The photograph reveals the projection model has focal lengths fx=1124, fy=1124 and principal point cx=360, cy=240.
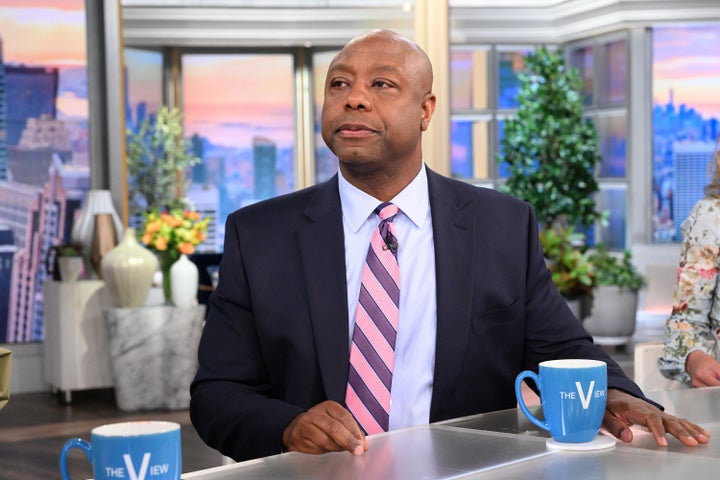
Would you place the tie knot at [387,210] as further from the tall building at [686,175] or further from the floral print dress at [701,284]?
the tall building at [686,175]

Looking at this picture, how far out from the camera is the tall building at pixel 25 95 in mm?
7410

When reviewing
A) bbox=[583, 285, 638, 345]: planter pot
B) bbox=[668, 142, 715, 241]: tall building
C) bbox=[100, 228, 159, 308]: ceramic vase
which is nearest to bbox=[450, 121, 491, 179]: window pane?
bbox=[668, 142, 715, 241]: tall building

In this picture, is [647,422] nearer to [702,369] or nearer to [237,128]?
[702,369]

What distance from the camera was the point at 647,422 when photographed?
1.52 metres

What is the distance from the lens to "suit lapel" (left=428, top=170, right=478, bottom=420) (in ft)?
6.31

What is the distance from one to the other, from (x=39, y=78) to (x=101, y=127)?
0.52m

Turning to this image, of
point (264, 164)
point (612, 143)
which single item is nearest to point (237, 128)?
point (264, 164)

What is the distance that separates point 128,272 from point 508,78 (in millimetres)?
5336

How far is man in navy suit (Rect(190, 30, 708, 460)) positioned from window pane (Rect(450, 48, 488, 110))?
28.2 feet

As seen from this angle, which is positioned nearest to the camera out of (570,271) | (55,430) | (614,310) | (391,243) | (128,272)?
(391,243)

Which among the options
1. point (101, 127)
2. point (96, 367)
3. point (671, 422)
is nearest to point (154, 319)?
point (96, 367)

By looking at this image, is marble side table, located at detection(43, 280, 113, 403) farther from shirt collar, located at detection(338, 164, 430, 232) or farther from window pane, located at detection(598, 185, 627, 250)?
window pane, located at detection(598, 185, 627, 250)

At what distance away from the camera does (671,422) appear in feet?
A: 4.97

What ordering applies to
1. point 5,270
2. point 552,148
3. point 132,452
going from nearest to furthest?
point 132,452, point 5,270, point 552,148
